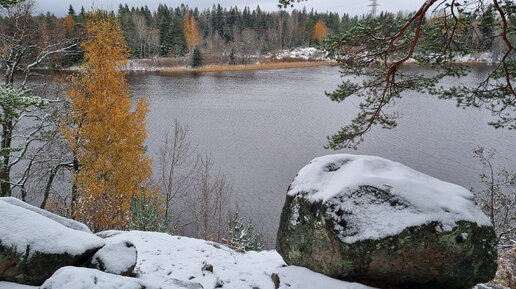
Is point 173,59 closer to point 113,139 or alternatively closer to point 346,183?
point 113,139

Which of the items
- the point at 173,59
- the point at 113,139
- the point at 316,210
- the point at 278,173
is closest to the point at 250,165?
the point at 278,173

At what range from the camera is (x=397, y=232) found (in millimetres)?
4543

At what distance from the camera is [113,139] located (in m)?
13.6

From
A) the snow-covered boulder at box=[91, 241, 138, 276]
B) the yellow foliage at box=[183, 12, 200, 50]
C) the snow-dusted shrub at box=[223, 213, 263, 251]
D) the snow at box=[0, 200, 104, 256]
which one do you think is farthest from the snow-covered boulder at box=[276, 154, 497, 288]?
the yellow foliage at box=[183, 12, 200, 50]

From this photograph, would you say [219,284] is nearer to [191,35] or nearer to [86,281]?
[86,281]

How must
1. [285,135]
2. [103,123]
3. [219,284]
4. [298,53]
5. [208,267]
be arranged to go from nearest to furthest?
1. [219,284]
2. [208,267]
3. [103,123]
4. [285,135]
5. [298,53]

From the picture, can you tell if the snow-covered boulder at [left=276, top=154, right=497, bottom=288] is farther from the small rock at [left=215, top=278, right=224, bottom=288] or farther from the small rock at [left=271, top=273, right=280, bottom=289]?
the small rock at [left=215, top=278, right=224, bottom=288]

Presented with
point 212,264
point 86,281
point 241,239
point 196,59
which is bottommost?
point 241,239

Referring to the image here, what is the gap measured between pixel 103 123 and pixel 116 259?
1010 cm

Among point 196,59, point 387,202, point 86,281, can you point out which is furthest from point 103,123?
point 196,59

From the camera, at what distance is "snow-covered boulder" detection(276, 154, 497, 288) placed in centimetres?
452

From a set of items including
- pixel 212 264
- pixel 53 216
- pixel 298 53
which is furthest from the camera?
pixel 298 53

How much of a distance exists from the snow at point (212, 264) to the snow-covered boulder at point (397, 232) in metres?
0.27

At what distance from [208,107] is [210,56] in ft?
139
